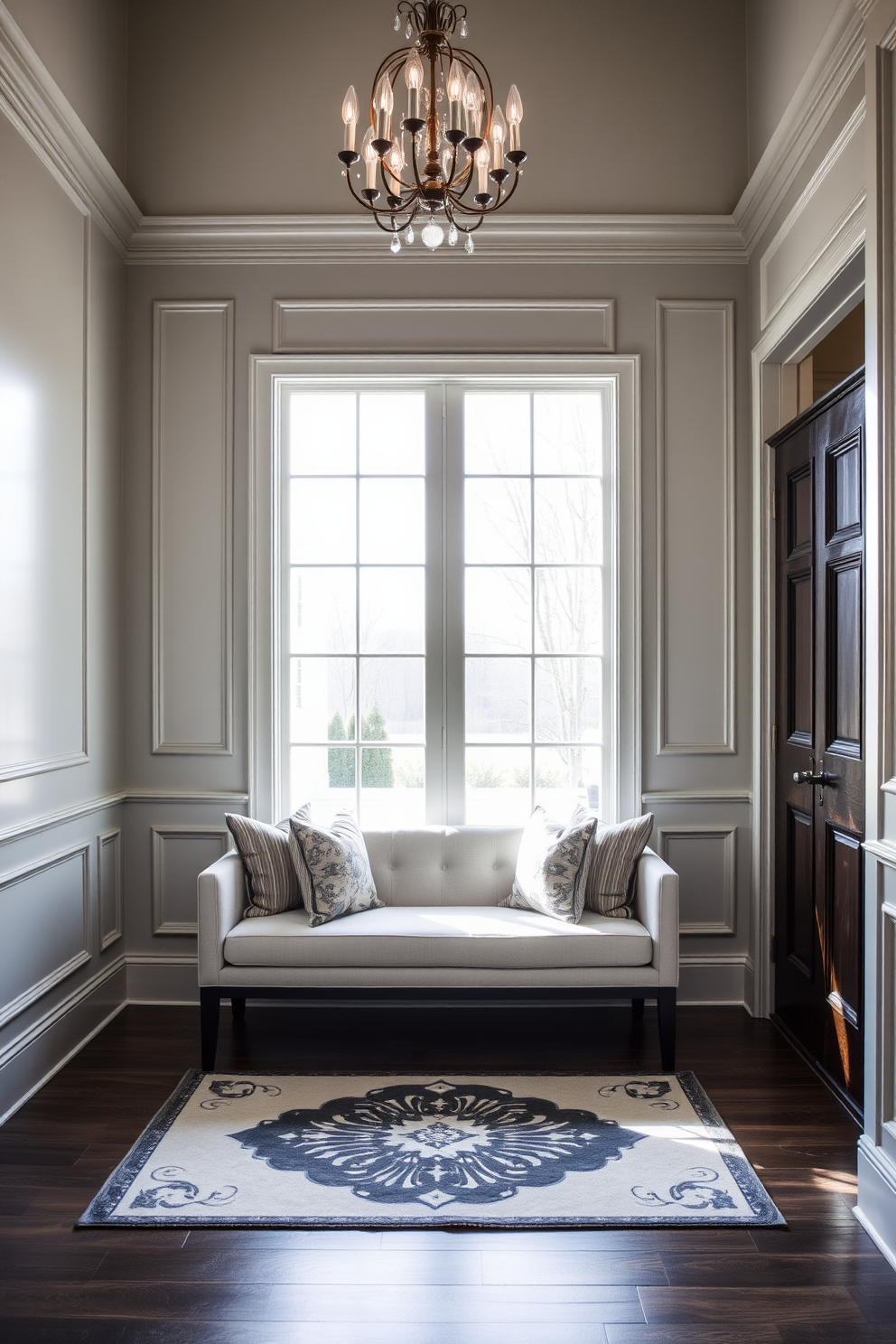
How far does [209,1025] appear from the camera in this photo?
129 inches

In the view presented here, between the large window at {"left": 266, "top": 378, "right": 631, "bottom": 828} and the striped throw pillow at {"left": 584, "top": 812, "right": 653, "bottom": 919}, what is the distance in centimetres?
49

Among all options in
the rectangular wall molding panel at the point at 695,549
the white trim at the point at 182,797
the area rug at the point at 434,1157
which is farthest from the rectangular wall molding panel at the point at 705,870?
the white trim at the point at 182,797

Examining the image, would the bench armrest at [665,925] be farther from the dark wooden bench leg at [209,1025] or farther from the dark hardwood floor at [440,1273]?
the dark wooden bench leg at [209,1025]

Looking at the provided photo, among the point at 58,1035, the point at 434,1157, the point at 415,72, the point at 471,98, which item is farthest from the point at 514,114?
the point at 58,1035

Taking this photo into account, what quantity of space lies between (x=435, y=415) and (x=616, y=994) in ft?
8.13

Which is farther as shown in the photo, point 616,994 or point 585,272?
point 585,272

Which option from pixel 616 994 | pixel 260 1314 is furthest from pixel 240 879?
pixel 260 1314

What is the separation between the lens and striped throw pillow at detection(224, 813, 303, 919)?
11.7ft

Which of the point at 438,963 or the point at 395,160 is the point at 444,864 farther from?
the point at 395,160

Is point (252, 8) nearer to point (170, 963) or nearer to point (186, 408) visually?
point (186, 408)

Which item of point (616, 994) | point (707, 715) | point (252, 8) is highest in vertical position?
point (252, 8)

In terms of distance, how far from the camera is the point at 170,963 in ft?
13.3

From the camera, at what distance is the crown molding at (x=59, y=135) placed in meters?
2.92

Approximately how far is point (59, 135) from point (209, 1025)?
3101 millimetres
